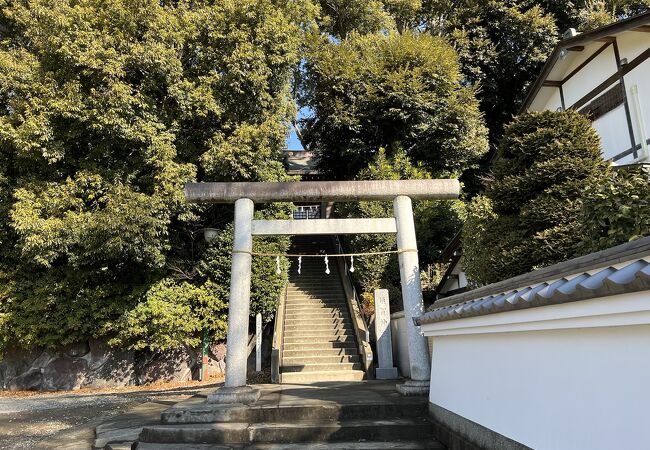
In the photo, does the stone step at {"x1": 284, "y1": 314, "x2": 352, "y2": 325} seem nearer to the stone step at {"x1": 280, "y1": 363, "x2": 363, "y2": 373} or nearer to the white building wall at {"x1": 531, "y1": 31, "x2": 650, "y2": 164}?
the stone step at {"x1": 280, "y1": 363, "x2": 363, "y2": 373}

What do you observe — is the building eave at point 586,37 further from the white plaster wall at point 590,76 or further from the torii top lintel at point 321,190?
the torii top lintel at point 321,190

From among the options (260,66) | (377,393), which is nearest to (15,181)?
(260,66)

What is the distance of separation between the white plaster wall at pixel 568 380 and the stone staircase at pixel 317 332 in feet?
19.7

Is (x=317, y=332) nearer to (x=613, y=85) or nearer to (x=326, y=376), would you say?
(x=326, y=376)

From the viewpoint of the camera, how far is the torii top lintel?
756 centimetres

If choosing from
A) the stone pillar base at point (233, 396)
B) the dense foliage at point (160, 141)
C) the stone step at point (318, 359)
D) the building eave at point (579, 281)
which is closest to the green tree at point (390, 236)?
the dense foliage at point (160, 141)

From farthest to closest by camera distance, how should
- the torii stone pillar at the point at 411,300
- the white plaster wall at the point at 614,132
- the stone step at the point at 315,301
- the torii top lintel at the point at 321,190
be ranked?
the stone step at the point at 315,301 → the white plaster wall at the point at 614,132 → the torii top lintel at the point at 321,190 → the torii stone pillar at the point at 411,300

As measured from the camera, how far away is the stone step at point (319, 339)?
11602 millimetres

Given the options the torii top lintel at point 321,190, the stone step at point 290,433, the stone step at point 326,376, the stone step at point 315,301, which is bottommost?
the stone step at point 290,433

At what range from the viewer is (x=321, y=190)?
25.2ft

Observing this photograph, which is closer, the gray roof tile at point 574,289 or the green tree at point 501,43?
the gray roof tile at point 574,289

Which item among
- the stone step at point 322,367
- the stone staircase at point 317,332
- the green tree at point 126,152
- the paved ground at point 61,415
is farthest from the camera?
the green tree at point 126,152

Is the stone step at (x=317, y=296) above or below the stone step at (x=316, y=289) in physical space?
below

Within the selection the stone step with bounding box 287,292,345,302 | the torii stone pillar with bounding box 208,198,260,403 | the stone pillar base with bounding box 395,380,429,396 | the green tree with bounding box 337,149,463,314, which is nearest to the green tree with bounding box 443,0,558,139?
the green tree with bounding box 337,149,463,314
